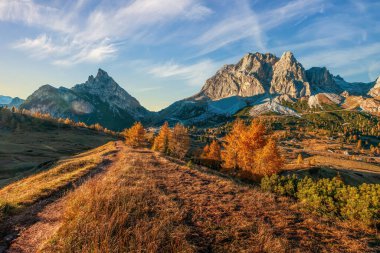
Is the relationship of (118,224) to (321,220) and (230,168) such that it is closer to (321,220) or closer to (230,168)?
(321,220)

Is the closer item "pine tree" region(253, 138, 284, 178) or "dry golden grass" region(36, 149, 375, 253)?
"dry golden grass" region(36, 149, 375, 253)

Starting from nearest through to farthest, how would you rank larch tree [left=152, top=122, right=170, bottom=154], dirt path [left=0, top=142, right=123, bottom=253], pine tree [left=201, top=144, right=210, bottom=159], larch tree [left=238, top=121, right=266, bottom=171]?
dirt path [left=0, top=142, right=123, bottom=253], larch tree [left=238, top=121, right=266, bottom=171], larch tree [left=152, top=122, right=170, bottom=154], pine tree [left=201, top=144, right=210, bottom=159]

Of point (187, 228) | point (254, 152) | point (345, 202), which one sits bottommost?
point (254, 152)

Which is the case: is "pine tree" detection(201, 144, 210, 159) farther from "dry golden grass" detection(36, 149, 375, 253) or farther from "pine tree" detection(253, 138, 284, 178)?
"dry golden grass" detection(36, 149, 375, 253)

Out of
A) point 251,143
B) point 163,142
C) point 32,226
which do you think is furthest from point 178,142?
point 32,226

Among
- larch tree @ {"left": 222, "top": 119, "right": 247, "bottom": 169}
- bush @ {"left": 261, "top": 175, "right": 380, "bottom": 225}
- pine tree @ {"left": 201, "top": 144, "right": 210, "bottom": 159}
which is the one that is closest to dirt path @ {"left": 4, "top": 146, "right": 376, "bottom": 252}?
bush @ {"left": 261, "top": 175, "right": 380, "bottom": 225}

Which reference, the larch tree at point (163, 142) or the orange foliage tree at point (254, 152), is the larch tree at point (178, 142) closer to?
the larch tree at point (163, 142)

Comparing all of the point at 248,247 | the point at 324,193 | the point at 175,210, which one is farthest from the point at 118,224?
the point at 324,193

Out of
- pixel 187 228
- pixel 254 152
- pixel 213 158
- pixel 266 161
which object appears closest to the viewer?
pixel 187 228

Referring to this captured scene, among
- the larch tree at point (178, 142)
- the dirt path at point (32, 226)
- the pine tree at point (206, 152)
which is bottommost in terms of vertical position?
the pine tree at point (206, 152)

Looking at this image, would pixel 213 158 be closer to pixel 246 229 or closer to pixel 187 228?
pixel 246 229

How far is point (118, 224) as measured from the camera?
705cm

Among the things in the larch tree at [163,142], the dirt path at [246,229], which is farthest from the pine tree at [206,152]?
the dirt path at [246,229]

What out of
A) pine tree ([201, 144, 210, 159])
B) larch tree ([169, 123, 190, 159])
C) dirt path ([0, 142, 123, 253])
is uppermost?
dirt path ([0, 142, 123, 253])
